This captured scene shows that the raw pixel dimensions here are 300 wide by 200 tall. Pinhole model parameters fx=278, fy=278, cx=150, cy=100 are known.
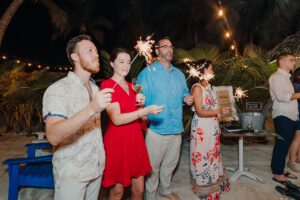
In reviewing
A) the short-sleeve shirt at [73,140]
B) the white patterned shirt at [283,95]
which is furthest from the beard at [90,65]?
the white patterned shirt at [283,95]

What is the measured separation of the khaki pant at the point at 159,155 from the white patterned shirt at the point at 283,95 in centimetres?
191

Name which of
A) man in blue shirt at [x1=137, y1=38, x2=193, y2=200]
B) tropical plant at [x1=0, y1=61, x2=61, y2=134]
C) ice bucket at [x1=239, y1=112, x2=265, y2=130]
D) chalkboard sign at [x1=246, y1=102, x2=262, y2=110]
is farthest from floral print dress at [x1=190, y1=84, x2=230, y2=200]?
tropical plant at [x1=0, y1=61, x2=61, y2=134]

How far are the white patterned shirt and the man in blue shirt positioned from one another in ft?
5.56

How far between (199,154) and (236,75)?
2.98 meters

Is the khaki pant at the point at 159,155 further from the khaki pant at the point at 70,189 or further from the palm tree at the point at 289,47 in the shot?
the palm tree at the point at 289,47

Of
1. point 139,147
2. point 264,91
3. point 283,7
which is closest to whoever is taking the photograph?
point 139,147

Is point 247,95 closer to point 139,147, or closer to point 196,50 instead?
point 196,50

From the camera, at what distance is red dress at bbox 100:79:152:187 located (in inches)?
108

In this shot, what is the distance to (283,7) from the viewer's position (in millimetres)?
15734

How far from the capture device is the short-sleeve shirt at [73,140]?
2.01 metres

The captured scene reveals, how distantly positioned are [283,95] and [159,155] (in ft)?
7.49

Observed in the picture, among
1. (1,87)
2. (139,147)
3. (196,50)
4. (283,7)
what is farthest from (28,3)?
(139,147)

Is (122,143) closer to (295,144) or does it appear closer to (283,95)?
(283,95)

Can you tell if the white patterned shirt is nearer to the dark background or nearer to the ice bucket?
the ice bucket
